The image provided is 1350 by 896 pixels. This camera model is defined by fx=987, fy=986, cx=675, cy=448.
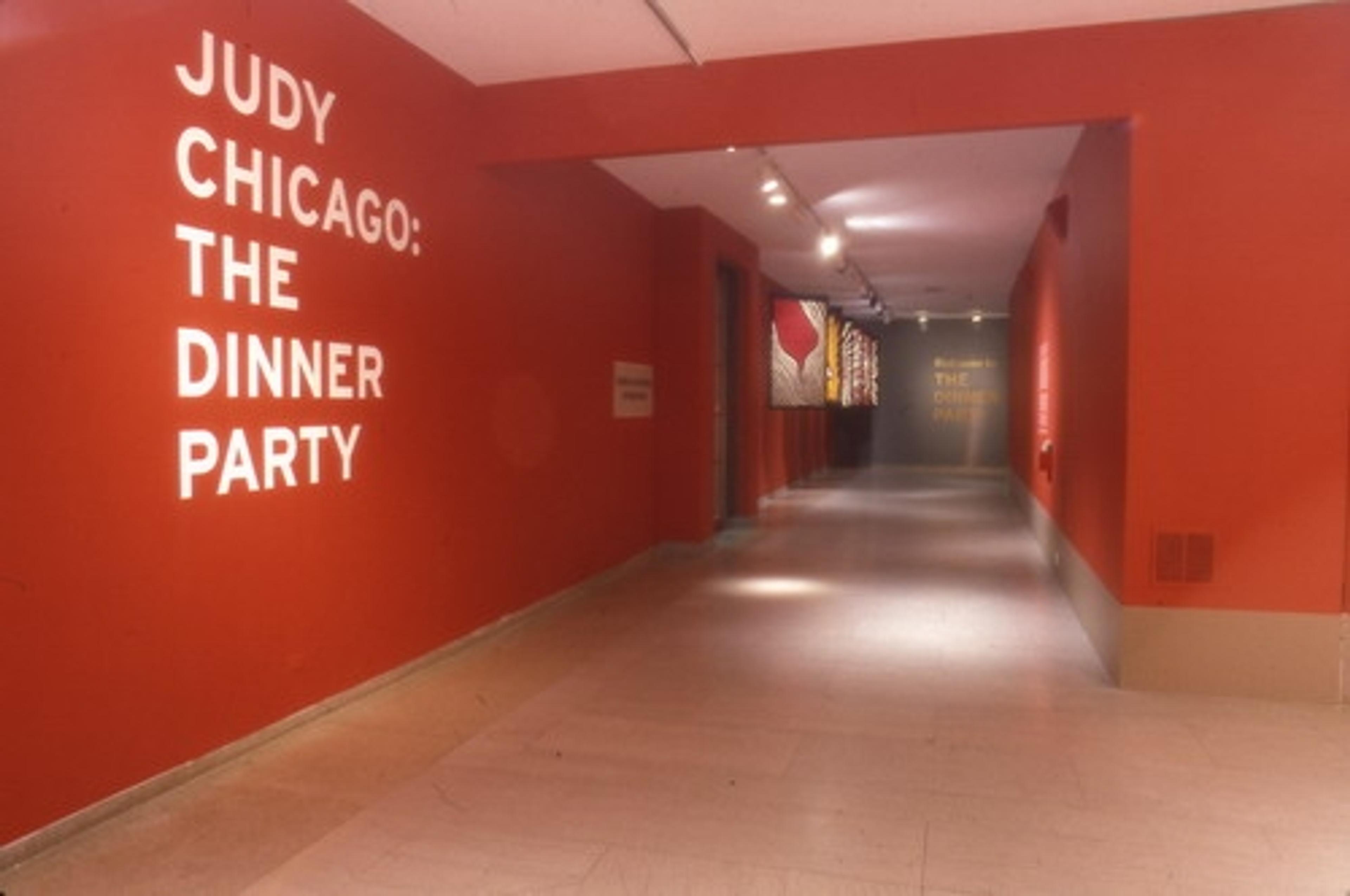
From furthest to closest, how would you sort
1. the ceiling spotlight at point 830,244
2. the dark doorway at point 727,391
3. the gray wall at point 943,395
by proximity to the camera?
the gray wall at point 943,395 < the dark doorway at point 727,391 < the ceiling spotlight at point 830,244

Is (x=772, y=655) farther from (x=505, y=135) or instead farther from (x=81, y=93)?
(x=81, y=93)

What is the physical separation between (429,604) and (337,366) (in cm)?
139

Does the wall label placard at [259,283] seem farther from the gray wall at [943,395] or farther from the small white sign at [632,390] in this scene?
the gray wall at [943,395]

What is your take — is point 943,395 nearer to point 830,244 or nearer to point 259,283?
point 830,244

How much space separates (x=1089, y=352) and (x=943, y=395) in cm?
1394

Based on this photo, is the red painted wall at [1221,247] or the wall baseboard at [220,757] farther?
the red painted wall at [1221,247]

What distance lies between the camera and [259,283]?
12.1ft

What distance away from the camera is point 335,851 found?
9.59 feet

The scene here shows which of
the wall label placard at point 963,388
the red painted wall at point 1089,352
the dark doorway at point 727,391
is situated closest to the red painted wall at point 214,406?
the red painted wall at point 1089,352

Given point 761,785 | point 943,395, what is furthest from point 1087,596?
point 943,395

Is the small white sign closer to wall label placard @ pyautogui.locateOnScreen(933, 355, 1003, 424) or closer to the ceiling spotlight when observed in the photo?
the ceiling spotlight

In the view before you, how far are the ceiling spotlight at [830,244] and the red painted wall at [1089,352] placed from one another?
1.84 meters

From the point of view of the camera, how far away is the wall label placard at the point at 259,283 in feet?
11.1

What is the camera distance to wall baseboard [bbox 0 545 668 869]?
2854 mm
